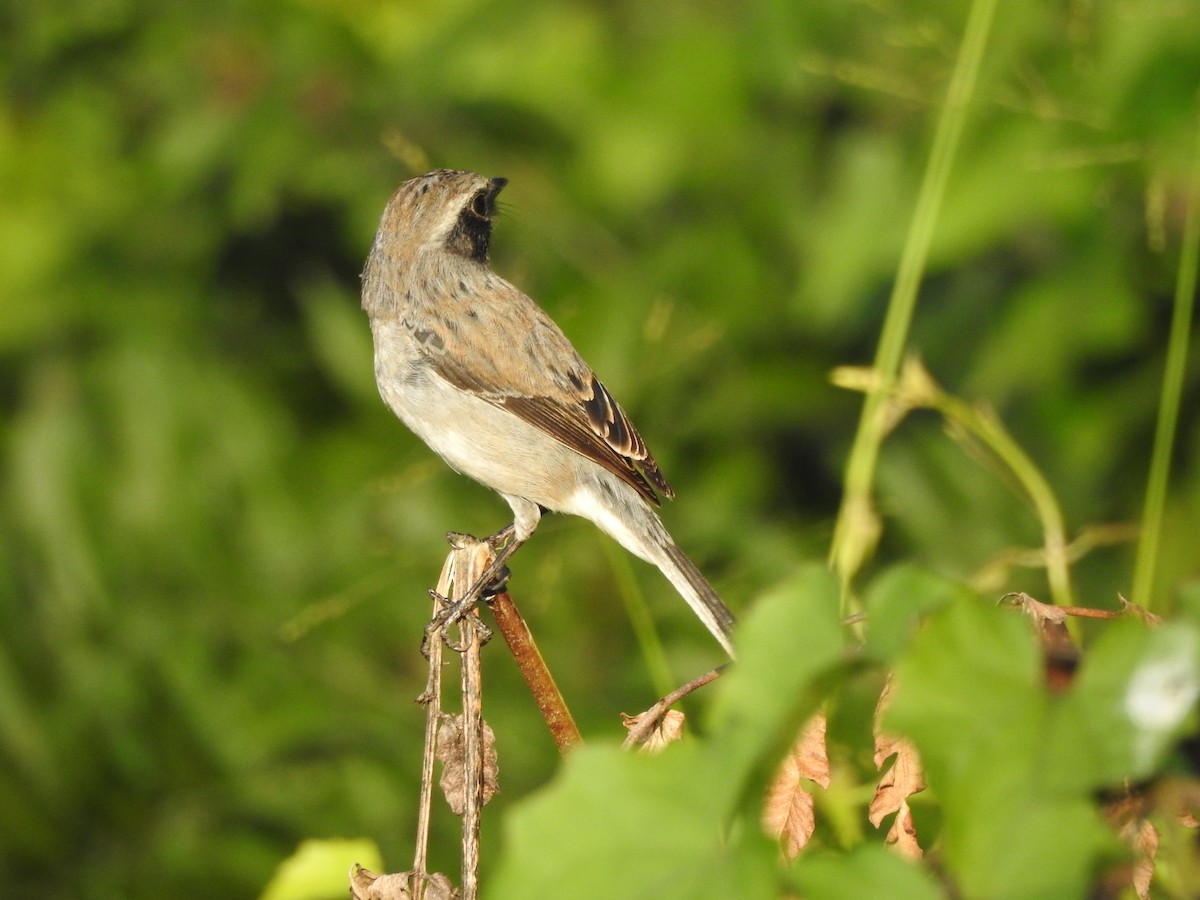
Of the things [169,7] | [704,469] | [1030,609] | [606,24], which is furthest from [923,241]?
[169,7]

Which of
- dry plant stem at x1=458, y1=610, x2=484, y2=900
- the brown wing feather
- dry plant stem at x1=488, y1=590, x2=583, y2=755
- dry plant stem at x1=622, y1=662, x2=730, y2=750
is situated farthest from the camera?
the brown wing feather

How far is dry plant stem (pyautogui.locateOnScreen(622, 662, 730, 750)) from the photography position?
1.76 m

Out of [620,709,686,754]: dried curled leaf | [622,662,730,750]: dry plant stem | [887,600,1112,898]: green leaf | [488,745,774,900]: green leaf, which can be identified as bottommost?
[620,709,686,754]: dried curled leaf

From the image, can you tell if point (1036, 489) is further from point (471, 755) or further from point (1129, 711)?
point (1129, 711)

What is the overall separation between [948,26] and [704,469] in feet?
6.12

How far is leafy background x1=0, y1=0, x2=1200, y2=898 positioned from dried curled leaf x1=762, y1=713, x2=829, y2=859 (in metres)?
1.90

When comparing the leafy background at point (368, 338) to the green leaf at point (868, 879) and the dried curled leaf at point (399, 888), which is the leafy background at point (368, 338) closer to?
the dried curled leaf at point (399, 888)

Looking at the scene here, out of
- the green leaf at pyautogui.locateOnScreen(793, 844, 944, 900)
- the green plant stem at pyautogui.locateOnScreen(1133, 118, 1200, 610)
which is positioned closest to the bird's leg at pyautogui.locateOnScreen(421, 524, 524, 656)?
the green leaf at pyautogui.locateOnScreen(793, 844, 944, 900)

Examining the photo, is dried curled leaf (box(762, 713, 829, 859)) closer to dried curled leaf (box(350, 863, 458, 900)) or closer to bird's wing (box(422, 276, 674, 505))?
dried curled leaf (box(350, 863, 458, 900))

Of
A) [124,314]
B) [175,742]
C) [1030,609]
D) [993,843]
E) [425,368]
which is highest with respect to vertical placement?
[993,843]

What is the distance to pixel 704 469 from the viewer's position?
18.0 feet

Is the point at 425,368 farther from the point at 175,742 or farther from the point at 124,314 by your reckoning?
the point at 124,314

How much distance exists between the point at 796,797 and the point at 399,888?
59 cm

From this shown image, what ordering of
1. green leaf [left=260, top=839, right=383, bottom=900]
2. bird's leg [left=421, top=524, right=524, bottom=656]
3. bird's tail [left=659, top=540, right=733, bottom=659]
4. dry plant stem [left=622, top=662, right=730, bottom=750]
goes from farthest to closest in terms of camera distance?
bird's tail [left=659, top=540, right=733, bottom=659], bird's leg [left=421, top=524, right=524, bottom=656], green leaf [left=260, top=839, right=383, bottom=900], dry plant stem [left=622, top=662, right=730, bottom=750]
